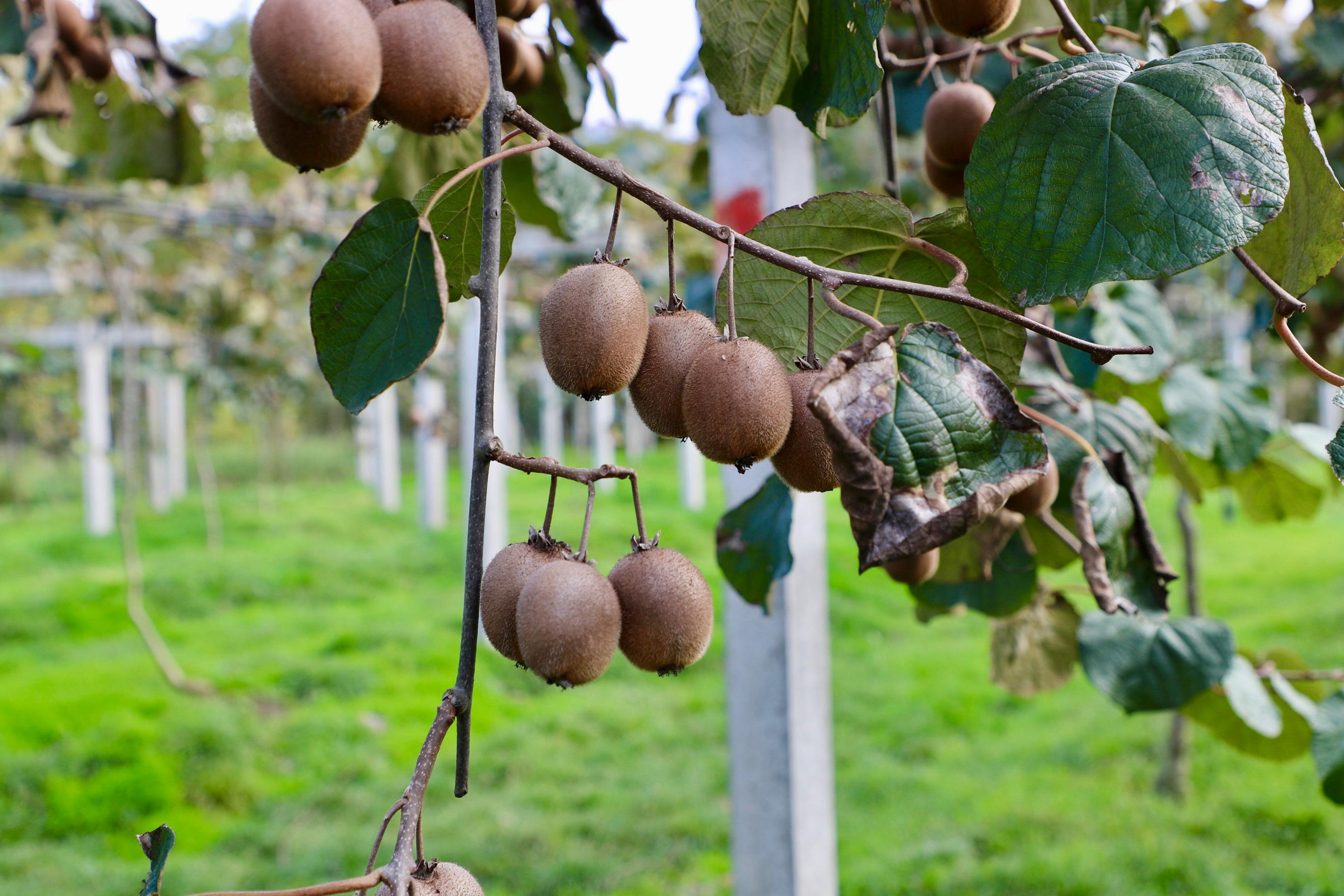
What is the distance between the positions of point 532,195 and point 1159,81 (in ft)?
2.24

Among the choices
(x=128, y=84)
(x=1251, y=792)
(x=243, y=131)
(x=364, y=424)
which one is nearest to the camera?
(x=128, y=84)

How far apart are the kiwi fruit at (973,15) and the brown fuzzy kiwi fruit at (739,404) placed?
28 centimetres

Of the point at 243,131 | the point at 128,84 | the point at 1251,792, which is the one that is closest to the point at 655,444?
the point at 243,131

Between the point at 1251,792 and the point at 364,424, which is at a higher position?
the point at 364,424

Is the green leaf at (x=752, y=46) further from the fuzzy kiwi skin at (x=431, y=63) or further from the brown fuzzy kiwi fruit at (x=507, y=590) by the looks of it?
the brown fuzzy kiwi fruit at (x=507, y=590)

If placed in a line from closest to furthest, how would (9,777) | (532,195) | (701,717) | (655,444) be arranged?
(532,195) < (9,777) < (701,717) < (655,444)

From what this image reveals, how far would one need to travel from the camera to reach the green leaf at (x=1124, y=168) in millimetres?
547

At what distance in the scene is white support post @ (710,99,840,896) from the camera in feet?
4.79

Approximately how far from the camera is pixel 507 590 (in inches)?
22.9

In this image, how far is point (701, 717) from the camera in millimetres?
3920

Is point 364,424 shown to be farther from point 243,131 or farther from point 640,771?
point 640,771

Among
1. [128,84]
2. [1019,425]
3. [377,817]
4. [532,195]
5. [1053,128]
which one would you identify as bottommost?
[377,817]

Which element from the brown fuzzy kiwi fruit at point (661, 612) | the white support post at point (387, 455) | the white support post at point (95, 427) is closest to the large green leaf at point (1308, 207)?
the brown fuzzy kiwi fruit at point (661, 612)

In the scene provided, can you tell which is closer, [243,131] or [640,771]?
[640,771]
